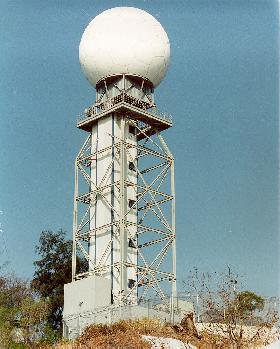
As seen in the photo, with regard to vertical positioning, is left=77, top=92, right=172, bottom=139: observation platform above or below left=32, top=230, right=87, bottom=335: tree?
above

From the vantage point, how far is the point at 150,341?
83.3ft

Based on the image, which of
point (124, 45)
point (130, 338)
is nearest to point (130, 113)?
point (124, 45)

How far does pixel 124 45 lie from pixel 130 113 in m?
4.40

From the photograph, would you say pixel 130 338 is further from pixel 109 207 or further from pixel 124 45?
pixel 124 45

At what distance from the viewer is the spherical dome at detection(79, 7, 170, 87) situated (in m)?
46.6

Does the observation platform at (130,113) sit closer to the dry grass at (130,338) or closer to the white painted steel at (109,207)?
the white painted steel at (109,207)

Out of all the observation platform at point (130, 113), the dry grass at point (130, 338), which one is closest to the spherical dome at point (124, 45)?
the observation platform at point (130, 113)

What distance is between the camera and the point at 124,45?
152 ft

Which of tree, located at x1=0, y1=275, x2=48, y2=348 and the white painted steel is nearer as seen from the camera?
tree, located at x1=0, y1=275, x2=48, y2=348

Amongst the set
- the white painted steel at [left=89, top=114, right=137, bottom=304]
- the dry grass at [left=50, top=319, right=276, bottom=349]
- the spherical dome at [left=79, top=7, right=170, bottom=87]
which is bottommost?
the dry grass at [left=50, top=319, right=276, bottom=349]

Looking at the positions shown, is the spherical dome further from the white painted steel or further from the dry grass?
the dry grass

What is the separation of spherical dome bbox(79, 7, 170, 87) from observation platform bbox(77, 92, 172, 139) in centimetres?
174

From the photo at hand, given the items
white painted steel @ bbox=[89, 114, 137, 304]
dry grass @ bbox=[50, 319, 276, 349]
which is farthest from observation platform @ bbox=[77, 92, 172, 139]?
dry grass @ bbox=[50, 319, 276, 349]

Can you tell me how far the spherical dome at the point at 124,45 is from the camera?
4659cm
